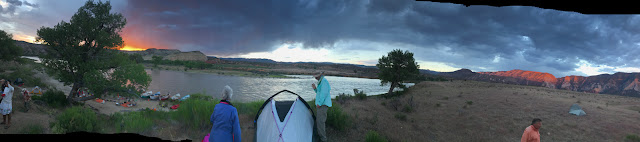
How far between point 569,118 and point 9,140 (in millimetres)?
21282

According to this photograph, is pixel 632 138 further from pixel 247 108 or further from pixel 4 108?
pixel 4 108

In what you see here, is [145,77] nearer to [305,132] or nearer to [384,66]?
[305,132]

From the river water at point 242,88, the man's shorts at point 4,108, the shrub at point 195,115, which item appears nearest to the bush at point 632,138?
the shrub at point 195,115

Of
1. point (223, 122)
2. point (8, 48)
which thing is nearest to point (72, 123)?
point (223, 122)

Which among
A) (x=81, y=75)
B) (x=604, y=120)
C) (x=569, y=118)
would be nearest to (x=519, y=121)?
(x=569, y=118)

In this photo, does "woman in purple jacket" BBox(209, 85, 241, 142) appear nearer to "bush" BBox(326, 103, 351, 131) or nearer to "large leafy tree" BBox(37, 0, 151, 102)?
"bush" BBox(326, 103, 351, 131)

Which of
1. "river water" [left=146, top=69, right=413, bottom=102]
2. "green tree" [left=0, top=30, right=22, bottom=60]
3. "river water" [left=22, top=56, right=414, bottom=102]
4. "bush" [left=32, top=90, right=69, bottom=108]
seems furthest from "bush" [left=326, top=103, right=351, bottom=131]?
"green tree" [left=0, top=30, right=22, bottom=60]

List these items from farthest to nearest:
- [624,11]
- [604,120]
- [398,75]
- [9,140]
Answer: [398,75], [604,120], [624,11], [9,140]

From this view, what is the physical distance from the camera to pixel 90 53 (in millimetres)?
14555

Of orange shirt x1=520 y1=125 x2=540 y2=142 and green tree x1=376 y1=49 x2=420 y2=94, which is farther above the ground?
green tree x1=376 y1=49 x2=420 y2=94

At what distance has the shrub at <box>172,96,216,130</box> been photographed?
9242mm

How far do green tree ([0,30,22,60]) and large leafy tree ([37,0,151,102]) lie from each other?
19.6 meters

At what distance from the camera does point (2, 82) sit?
28.7 feet

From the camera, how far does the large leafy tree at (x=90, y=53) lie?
14.0 metres
